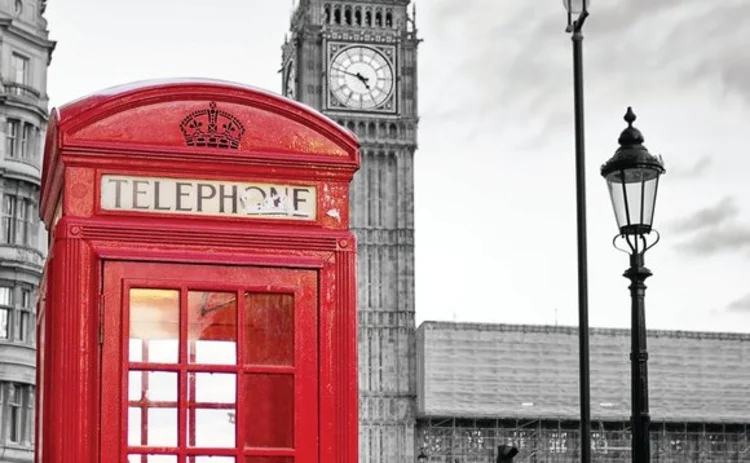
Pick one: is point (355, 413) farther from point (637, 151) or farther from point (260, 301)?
point (637, 151)

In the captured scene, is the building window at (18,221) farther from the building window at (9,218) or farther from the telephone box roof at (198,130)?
the telephone box roof at (198,130)

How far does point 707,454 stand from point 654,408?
13.5 ft


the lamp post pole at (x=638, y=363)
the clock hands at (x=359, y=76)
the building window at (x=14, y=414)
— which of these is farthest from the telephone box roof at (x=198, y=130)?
the clock hands at (x=359, y=76)

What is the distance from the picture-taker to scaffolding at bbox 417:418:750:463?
75625 millimetres

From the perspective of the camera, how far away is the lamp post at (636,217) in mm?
8109

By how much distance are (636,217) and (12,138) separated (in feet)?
60.6

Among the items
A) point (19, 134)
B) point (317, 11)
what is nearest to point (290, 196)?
point (19, 134)

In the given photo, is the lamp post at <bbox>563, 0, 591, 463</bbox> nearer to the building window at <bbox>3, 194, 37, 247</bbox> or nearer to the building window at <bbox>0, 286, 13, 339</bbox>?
the building window at <bbox>0, 286, 13, 339</bbox>

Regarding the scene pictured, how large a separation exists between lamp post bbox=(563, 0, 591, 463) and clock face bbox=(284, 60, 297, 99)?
6559 centimetres

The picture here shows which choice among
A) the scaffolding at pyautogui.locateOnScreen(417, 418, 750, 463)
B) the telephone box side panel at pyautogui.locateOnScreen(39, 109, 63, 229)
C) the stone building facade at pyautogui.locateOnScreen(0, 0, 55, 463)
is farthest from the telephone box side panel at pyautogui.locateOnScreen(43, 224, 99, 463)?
the scaffolding at pyautogui.locateOnScreen(417, 418, 750, 463)

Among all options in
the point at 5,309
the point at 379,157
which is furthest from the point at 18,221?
the point at 379,157

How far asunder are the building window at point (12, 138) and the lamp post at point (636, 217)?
1815 cm

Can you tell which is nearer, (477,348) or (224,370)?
(224,370)

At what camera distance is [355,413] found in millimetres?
5348
